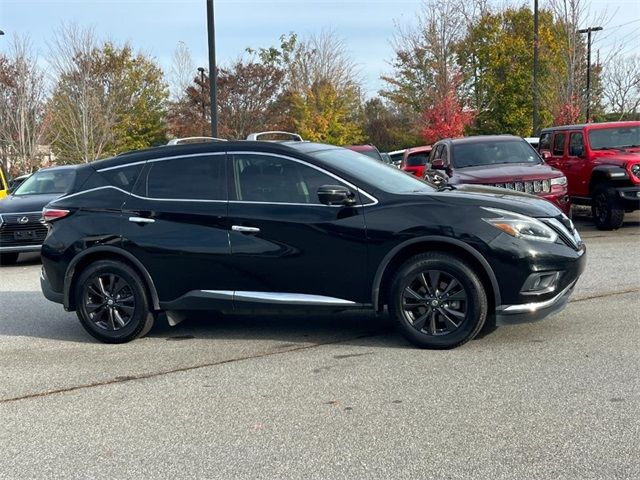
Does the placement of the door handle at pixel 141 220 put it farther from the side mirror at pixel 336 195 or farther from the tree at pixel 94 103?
the tree at pixel 94 103

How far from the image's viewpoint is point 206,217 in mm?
6438

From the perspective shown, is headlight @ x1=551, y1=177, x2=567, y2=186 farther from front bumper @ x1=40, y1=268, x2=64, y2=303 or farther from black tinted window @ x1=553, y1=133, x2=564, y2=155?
front bumper @ x1=40, y1=268, x2=64, y2=303

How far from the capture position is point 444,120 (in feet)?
114

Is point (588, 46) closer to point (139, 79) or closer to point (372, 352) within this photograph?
point (139, 79)

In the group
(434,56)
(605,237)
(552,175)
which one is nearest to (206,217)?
(552,175)

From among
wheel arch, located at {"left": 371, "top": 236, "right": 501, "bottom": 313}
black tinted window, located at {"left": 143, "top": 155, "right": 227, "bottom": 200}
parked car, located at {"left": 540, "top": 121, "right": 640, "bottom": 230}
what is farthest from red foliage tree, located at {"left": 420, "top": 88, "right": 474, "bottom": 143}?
wheel arch, located at {"left": 371, "top": 236, "right": 501, "bottom": 313}

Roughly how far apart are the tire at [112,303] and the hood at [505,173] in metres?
6.65

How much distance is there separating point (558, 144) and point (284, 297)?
10438 mm

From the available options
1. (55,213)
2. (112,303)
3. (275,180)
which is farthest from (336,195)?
(55,213)

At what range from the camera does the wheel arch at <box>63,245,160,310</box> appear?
6.58 meters

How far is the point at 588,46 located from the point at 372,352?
26.3 metres

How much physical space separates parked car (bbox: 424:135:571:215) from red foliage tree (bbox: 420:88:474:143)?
20.6 metres

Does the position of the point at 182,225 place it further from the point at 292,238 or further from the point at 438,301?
the point at 438,301

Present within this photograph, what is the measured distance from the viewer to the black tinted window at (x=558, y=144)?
14.9 m
